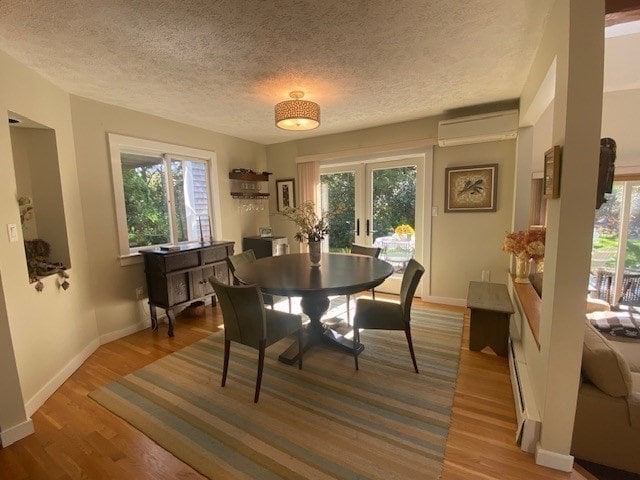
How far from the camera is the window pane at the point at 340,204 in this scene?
4.40 metres

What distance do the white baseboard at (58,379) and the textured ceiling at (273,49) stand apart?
2313 millimetres

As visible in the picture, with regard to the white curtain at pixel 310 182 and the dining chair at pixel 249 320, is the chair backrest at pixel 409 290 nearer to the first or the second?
the dining chair at pixel 249 320

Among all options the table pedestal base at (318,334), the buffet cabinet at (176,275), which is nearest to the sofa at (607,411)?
the table pedestal base at (318,334)

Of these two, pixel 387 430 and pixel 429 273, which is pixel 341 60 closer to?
pixel 387 430

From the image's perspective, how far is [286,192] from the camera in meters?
4.73

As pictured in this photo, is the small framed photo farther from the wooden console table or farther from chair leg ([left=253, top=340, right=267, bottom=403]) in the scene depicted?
the wooden console table

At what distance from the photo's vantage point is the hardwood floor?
4.72 feet

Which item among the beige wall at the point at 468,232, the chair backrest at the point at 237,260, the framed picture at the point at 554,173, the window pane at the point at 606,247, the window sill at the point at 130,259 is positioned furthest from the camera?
the window pane at the point at 606,247

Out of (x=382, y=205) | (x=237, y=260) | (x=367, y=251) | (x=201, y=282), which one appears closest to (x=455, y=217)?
(x=382, y=205)

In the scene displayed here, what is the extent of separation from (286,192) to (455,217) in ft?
8.52

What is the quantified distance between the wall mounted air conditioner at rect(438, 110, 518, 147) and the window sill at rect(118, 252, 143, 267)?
369cm

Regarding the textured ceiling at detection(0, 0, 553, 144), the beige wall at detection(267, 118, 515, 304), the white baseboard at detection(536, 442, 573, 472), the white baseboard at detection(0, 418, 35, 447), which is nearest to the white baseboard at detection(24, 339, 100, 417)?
the white baseboard at detection(0, 418, 35, 447)

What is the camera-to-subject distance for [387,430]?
5.48 feet

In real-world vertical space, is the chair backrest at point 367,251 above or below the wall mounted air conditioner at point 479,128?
below
